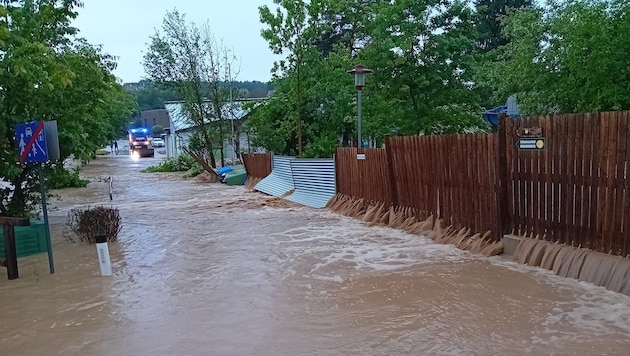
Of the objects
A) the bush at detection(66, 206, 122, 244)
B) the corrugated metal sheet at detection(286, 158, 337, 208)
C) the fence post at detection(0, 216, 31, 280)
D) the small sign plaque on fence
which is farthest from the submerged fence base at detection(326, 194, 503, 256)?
the fence post at detection(0, 216, 31, 280)

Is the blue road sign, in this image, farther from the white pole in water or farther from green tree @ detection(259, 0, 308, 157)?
green tree @ detection(259, 0, 308, 157)

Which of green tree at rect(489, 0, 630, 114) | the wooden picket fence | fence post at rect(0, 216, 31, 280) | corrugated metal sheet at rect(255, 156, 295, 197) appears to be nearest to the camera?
the wooden picket fence

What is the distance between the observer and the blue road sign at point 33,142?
728 cm

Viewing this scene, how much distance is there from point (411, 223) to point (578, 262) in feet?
12.5

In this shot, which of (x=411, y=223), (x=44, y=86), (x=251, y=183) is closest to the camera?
(x=44, y=86)

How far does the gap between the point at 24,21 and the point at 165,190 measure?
477 inches

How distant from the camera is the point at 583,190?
6.40 metres

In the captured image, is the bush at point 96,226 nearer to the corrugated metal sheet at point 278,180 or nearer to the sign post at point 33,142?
the sign post at point 33,142

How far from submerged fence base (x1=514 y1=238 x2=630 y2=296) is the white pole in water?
18.4ft

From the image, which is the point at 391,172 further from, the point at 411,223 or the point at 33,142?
the point at 33,142

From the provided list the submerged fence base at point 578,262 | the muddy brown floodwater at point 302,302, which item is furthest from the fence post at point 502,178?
the muddy brown floodwater at point 302,302

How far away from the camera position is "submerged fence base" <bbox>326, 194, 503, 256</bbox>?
314 inches

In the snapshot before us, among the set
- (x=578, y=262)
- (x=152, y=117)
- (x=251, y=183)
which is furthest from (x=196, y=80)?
(x=152, y=117)

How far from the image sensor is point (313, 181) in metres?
15.0
